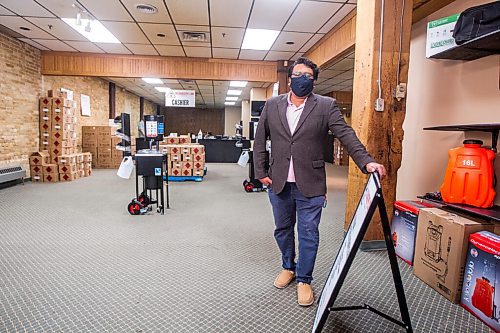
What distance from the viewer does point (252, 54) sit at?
727cm

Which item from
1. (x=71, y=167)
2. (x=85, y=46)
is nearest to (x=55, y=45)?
(x=85, y=46)

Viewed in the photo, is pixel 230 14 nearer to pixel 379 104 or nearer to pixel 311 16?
pixel 311 16

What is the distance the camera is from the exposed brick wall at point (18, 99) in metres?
6.11

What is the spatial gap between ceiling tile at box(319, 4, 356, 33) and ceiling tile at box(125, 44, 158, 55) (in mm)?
3645

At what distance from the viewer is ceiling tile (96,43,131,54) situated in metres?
6.71

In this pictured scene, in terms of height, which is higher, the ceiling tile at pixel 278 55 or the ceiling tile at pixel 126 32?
the ceiling tile at pixel 278 55

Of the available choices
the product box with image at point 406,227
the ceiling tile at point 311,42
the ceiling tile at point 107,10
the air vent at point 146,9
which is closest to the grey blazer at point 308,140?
the product box with image at point 406,227

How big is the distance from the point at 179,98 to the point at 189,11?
5.79m

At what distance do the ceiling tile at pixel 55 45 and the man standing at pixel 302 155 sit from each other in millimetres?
6451

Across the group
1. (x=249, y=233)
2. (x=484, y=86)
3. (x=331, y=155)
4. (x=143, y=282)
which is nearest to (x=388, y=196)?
(x=484, y=86)

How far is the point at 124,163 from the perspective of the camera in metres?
4.21

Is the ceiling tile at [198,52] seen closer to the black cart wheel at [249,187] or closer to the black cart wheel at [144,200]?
the black cart wheel at [249,187]

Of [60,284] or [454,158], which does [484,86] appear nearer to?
[454,158]

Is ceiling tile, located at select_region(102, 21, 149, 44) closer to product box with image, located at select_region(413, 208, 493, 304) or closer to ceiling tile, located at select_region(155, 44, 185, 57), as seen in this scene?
ceiling tile, located at select_region(155, 44, 185, 57)
